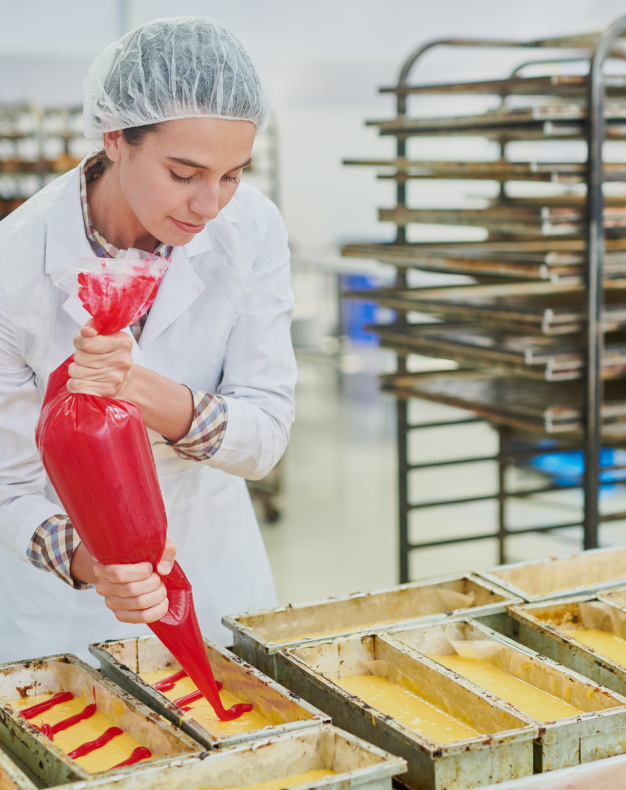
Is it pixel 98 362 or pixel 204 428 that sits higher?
pixel 98 362

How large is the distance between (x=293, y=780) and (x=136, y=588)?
0.94ft

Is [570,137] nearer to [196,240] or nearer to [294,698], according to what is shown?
[196,240]

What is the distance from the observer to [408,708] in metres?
1.29

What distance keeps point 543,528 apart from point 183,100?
7.31 feet

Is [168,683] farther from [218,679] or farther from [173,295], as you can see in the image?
[173,295]

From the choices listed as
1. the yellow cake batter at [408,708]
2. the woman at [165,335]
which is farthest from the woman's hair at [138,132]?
the yellow cake batter at [408,708]

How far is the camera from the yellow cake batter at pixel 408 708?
122 centimetres

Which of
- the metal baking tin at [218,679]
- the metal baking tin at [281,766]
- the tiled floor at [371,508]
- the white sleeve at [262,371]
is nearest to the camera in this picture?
the metal baking tin at [281,766]

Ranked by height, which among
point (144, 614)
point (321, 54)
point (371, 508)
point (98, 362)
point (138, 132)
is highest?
point (321, 54)

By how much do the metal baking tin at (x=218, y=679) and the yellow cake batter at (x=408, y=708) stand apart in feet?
0.44

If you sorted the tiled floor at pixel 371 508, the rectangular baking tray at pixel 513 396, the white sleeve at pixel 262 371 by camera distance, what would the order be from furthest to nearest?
the tiled floor at pixel 371 508 < the rectangular baking tray at pixel 513 396 < the white sleeve at pixel 262 371

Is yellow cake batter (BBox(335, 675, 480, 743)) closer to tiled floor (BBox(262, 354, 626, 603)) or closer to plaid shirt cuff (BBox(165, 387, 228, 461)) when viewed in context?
plaid shirt cuff (BBox(165, 387, 228, 461))

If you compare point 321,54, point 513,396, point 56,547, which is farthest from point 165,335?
point 321,54

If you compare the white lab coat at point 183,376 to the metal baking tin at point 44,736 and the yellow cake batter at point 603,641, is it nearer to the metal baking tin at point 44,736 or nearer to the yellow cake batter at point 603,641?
the metal baking tin at point 44,736
